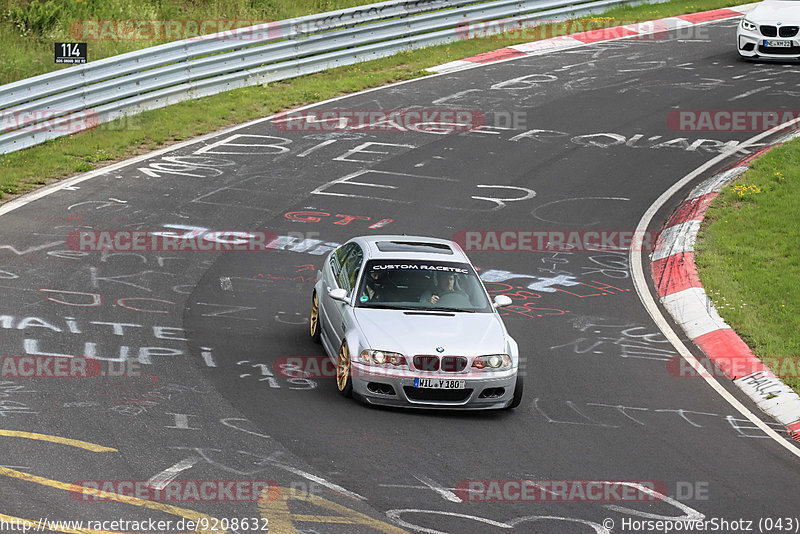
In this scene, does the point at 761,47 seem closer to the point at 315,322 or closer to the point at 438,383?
the point at 315,322

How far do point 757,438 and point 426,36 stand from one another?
60.6 ft

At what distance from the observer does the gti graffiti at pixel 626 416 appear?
991 centimetres

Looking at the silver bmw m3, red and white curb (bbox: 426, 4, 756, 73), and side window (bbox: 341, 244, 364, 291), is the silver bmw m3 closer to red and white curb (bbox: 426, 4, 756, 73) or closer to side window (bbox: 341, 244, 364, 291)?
side window (bbox: 341, 244, 364, 291)

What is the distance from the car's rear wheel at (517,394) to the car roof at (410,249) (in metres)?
1.88

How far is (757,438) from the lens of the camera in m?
9.85

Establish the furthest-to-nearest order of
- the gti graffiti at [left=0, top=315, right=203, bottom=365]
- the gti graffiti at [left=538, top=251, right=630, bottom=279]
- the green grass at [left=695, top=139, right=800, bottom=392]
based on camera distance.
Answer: the gti graffiti at [left=538, top=251, right=630, bottom=279], the green grass at [left=695, top=139, right=800, bottom=392], the gti graffiti at [left=0, top=315, right=203, bottom=365]

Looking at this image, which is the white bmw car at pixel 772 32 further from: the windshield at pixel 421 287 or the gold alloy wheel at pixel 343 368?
the gold alloy wheel at pixel 343 368

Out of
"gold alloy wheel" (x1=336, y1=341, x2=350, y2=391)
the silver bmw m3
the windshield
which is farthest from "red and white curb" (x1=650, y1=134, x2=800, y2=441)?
"gold alloy wheel" (x1=336, y1=341, x2=350, y2=391)

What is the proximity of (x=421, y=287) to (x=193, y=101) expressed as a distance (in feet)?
38.8

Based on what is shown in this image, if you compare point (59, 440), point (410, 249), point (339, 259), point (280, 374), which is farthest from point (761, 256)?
point (59, 440)

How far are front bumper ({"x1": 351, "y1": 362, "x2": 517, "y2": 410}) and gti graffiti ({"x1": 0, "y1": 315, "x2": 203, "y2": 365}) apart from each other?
214 cm

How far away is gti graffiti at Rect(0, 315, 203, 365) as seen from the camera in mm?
10617

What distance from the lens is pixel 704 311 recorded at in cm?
1317

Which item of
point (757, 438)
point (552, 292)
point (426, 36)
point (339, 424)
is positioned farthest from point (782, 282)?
point (426, 36)
